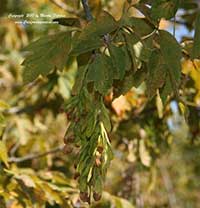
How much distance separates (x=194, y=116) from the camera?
195cm

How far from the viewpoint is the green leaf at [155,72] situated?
107 centimetres

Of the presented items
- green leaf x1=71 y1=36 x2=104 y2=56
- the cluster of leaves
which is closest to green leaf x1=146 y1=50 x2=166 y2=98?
the cluster of leaves

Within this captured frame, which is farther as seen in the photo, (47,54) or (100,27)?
(47,54)

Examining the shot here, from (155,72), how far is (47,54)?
24cm

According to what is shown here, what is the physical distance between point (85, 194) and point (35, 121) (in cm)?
144

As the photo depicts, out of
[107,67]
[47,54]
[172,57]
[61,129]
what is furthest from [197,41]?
[61,129]

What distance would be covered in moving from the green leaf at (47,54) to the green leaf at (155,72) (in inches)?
7.4

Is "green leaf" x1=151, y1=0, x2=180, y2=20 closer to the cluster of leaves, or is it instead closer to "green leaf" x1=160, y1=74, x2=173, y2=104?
the cluster of leaves

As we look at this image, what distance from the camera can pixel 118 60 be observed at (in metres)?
1.05

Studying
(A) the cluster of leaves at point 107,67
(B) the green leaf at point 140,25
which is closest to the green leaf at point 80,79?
(A) the cluster of leaves at point 107,67

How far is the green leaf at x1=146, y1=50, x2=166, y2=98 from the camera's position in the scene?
1.07 m

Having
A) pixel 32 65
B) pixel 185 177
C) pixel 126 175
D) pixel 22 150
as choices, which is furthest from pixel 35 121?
pixel 185 177

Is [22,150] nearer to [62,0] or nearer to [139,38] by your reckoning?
[62,0]

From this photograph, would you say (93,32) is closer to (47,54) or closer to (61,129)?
(47,54)
